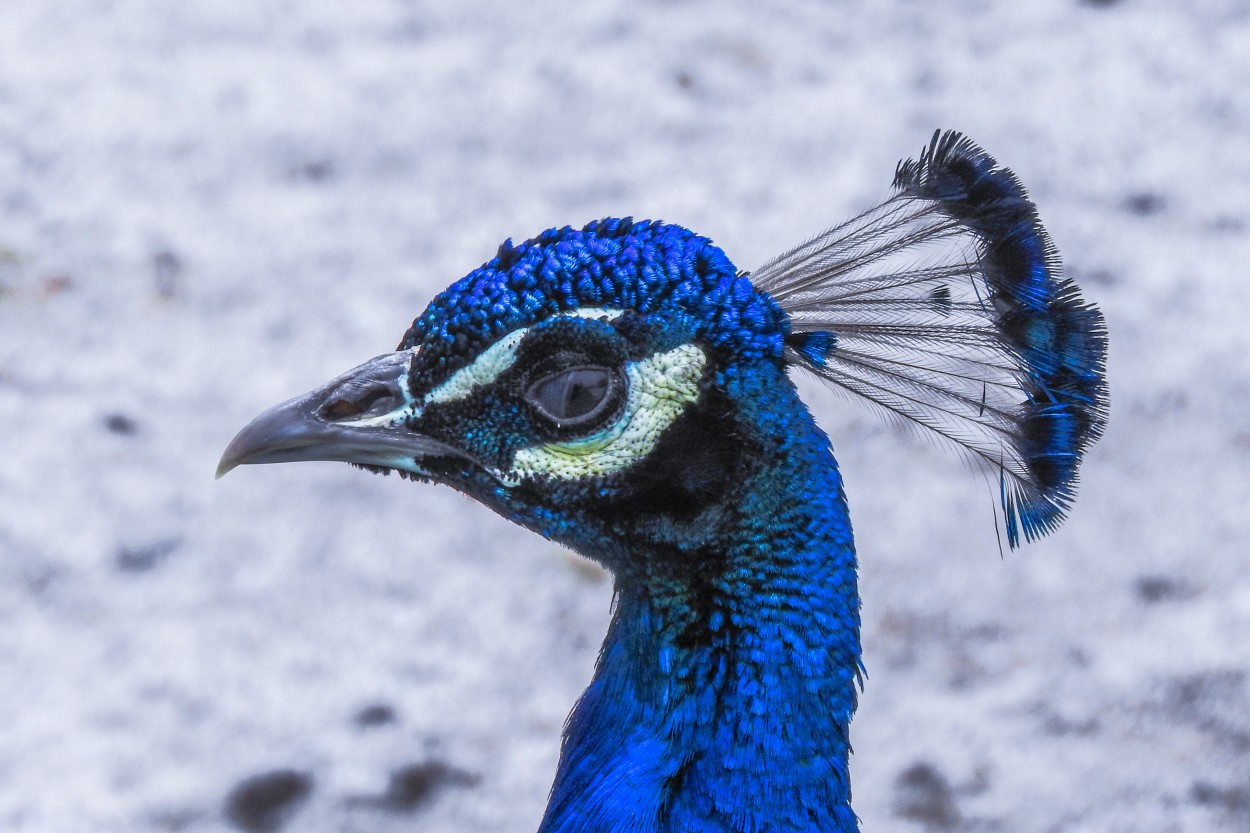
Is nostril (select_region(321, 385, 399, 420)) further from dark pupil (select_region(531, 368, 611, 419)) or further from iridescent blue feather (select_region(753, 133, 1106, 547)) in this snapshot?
iridescent blue feather (select_region(753, 133, 1106, 547))

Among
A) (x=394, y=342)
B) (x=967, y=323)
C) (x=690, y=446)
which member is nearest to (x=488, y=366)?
(x=690, y=446)

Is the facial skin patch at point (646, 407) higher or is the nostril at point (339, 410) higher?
the nostril at point (339, 410)

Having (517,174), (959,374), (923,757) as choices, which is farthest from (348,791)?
(517,174)

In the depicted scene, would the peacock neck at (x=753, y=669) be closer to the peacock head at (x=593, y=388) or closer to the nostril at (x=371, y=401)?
the peacock head at (x=593, y=388)

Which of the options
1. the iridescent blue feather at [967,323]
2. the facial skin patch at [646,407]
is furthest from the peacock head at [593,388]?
the iridescent blue feather at [967,323]

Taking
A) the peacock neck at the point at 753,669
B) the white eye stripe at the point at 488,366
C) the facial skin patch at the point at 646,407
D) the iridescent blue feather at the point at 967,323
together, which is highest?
the iridescent blue feather at the point at 967,323

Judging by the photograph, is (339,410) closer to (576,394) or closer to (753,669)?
(576,394)
